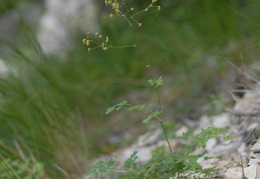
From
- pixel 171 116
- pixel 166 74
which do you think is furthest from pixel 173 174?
pixel 166 74

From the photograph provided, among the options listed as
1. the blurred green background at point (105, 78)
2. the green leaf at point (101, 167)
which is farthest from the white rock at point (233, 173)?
the blurred green background at point (105, 78)

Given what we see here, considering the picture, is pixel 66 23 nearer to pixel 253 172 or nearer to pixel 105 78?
pixel 105 78

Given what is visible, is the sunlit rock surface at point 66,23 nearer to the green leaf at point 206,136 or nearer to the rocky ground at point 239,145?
the rocky ground at point 239,145

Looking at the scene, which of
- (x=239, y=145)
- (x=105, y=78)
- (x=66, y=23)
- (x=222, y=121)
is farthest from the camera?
(x=66, y=23)

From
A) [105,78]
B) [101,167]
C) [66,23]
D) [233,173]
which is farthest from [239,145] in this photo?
[66,23]

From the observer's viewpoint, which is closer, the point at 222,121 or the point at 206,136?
Result: the point at 206,136

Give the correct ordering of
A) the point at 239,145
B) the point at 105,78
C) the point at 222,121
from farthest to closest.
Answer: the point at 105,78 < the point at 222,121 < the point at 239,145

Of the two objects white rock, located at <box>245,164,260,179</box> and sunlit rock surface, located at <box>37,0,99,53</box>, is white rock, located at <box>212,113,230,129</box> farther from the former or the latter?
sunlit rock surface, located at <box>37,0,99,53</box>

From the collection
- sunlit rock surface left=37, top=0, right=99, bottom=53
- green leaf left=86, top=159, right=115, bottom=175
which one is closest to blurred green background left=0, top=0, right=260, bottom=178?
sunlit rock surface left=37, top=0, right=99, bottom=53

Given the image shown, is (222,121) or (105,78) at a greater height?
(105,78)
